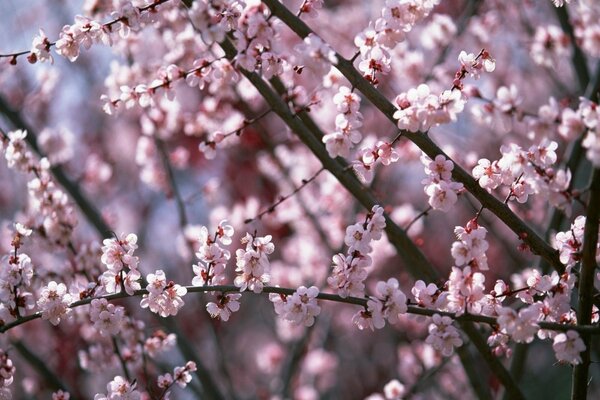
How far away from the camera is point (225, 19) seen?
2.44 metres

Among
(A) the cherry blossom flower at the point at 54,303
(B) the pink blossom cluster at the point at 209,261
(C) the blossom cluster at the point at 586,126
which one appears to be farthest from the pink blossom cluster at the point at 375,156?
(A) the cherry blossom flower at the point at 54,303

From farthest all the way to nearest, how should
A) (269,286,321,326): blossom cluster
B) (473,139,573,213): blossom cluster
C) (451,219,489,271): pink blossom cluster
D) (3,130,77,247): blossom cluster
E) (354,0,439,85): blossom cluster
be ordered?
1. (3,130,77,247): blossom cluster
2. (354,0,439,85): blossom cluster
3. (269,286,321,326): blossom cluster
4. (451,219,489,271): pink blossom cluster
5. (473,139,573,213): blossom cluster

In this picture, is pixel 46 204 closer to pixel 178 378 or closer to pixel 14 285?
pixel 14 285

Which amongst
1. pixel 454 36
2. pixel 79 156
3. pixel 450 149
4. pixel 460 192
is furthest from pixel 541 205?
pixel 79 156

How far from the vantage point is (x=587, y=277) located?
2215 mm

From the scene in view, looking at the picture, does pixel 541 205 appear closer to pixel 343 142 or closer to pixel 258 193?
pixel 343 142

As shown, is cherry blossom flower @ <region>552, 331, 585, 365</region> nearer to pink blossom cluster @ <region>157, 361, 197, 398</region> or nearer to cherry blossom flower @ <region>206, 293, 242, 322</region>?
cherry blossom flower @ <region>206, 293, 242, 322</region>

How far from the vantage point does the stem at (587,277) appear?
2.04m

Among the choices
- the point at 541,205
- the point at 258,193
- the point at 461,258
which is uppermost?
the point at 258,193

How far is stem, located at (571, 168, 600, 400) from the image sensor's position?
2.04m

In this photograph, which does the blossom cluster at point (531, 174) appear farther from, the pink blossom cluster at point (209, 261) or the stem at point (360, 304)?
the pink blossom cluster at point (209, 261)

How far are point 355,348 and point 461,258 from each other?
8863 mm

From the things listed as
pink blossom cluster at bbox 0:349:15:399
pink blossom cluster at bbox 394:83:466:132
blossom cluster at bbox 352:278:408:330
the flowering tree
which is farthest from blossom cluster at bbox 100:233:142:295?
pink blossom cluster at bbox 394:83:466:132

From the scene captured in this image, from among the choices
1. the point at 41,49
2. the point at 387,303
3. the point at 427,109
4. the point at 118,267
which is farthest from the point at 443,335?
the point at 41,49
